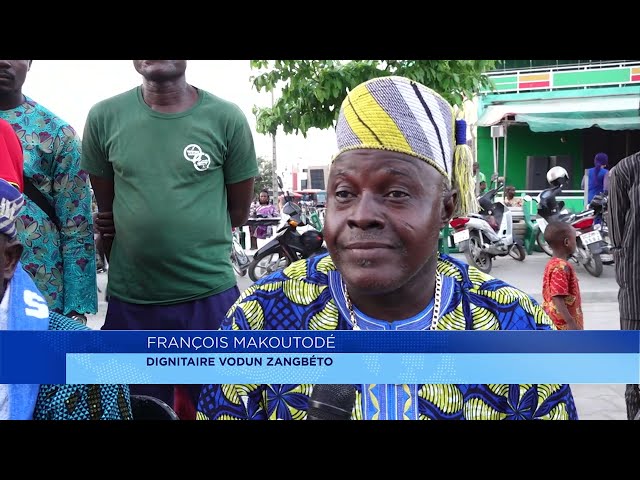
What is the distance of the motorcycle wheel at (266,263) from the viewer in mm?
2506

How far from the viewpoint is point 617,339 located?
227cm

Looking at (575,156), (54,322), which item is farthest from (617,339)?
(54,322)

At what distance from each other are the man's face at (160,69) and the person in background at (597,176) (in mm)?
1563

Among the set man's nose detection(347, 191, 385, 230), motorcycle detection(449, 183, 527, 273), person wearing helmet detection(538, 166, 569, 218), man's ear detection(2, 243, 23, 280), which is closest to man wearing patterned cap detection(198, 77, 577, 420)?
man's nose detection(347, 191, 385, 230)

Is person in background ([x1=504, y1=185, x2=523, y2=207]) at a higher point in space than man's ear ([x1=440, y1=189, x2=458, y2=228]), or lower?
higher

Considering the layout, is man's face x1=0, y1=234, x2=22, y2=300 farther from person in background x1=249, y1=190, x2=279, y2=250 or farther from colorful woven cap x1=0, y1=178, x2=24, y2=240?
person in background x1=249, y1=190, x2=279, y2=250

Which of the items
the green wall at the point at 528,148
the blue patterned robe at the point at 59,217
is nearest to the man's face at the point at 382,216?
the green wall at the point at 528,148

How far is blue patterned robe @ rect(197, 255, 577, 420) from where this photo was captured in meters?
1.98

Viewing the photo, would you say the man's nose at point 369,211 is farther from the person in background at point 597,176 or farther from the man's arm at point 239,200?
the person in background at point 597,176

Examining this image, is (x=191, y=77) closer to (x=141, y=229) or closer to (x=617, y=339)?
(x=141, y=229)

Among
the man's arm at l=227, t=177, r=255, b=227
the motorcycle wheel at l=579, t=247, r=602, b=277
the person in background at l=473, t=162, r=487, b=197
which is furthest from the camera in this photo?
the motorcycle wheel at l=579, t=247, r=602, b=277

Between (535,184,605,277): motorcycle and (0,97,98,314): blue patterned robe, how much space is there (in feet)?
5.44

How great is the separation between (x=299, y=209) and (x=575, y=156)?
41.8 inches
